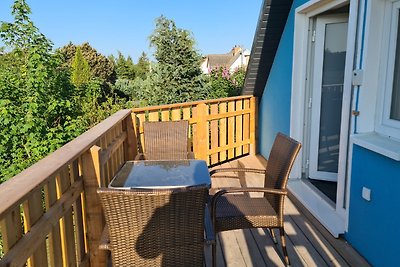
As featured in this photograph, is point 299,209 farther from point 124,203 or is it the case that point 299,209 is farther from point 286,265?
point 124,203

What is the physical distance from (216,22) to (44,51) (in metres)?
16.0

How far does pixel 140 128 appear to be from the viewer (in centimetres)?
403

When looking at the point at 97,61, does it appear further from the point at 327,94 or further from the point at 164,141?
the point at 327,94

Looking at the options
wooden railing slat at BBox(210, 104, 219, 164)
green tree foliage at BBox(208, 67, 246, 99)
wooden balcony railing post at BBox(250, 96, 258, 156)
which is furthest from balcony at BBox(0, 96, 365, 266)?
green tree foliage at BBox(208, 67, 246, 99)

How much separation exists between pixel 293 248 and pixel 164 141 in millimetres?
1677

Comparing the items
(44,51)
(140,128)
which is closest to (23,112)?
(44,51)

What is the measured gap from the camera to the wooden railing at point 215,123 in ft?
13.9

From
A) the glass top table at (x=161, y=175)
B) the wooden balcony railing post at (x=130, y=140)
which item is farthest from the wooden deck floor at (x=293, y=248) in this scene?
the wooden balcony railing post at (x=130, y=140)

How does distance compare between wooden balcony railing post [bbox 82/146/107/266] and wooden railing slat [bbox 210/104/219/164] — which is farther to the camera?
wooden railing slat [bbox 210/104/219/164]

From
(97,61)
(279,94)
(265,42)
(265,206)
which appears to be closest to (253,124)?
(279,94)

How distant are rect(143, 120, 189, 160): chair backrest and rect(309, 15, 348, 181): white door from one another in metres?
1.58

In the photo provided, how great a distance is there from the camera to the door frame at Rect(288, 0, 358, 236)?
2.53m

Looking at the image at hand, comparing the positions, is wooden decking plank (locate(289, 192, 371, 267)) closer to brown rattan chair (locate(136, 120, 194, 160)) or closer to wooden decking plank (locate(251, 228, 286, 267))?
wooden decking plank (locate(251, 228, 286, 267))

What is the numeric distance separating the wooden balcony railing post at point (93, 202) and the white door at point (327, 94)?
2.66 meters
